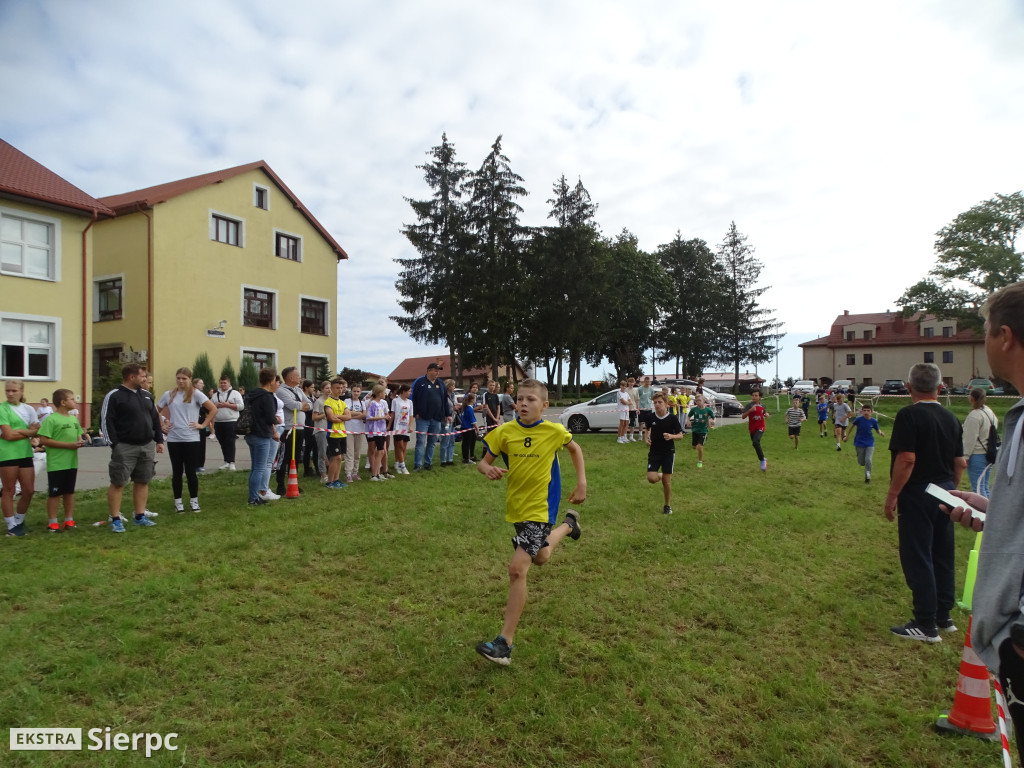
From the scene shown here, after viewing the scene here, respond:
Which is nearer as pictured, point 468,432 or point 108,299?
point 468,432

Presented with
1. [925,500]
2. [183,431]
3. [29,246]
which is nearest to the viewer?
[925,500]

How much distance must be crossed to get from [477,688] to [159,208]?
28374mm

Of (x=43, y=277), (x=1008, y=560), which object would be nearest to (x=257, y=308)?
(x=43, y=277)

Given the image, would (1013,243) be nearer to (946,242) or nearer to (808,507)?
(946,242)

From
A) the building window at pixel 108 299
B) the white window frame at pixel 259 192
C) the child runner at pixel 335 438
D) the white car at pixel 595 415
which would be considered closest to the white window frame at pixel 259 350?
the building window at pixel 108 299

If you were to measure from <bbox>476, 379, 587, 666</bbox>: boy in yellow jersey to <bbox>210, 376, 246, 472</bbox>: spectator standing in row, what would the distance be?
916cm

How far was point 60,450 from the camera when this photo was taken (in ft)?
24.7

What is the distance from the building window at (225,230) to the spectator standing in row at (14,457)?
23.4 metres

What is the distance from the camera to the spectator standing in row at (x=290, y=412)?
33.7 ft

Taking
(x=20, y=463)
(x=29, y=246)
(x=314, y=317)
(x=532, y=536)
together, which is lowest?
(x=532, y=536)

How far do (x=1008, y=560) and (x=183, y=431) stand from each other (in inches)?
366

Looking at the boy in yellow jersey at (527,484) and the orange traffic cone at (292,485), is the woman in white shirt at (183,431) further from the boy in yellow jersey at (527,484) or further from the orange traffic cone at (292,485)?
the boy in yellow jersey at (527,484)

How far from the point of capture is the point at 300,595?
5.42 metres

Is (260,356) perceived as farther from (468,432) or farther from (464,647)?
(464,647)
